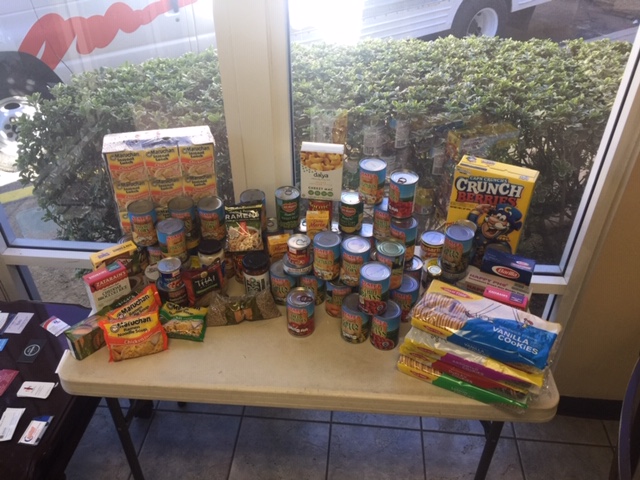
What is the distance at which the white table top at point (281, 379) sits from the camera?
4.40 feet

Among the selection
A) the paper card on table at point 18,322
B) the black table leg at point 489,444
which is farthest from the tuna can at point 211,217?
the black table leg at point 489,444

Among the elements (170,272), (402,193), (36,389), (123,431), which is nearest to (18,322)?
(36,389)

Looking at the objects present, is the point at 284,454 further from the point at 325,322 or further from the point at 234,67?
the point at 234,67

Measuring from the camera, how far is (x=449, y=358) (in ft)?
4.32

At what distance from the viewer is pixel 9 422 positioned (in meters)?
1.52

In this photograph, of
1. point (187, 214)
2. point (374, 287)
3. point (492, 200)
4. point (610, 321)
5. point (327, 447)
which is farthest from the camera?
point (327, 447)

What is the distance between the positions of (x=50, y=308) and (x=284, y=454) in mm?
966

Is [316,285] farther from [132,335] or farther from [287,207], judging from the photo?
[132,335]

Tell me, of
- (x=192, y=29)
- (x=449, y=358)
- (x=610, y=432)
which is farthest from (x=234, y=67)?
(x=610, y=432)

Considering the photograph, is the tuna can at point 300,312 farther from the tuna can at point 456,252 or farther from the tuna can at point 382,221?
the tuna can at point 456,252

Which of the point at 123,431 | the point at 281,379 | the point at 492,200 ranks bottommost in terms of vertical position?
the point at 123,431

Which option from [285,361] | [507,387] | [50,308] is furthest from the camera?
[50,308]

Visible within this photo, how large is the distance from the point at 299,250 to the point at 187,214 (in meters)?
0.36

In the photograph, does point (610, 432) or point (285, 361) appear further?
point (610, 432)
